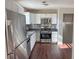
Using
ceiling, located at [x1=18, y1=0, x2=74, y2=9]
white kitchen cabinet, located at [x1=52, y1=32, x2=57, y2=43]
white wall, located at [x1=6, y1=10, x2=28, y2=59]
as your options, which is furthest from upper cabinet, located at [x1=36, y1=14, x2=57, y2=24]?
white wall, located at [x1=6, y1=10, x2=28, y2=59]

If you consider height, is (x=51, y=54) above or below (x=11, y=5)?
below

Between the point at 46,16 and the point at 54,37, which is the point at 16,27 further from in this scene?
the point at 46,16

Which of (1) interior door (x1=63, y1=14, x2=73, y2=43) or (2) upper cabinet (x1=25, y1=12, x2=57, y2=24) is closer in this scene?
(1) interior door (x1=63, y1=14, x2=73, y2=43)

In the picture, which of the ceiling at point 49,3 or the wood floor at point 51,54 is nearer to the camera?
the ceiling at point 49,3

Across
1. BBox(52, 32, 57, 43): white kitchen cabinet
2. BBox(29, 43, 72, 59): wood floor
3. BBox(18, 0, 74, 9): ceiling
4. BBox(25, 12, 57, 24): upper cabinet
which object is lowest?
BBox(29, 43, 72, 59): wood floor

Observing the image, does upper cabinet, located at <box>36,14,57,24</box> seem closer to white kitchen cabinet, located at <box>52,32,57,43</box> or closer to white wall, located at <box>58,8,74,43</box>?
white kitchen cabinet, located at <box>52,32,57,43</box>

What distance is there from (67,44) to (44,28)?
243 cm

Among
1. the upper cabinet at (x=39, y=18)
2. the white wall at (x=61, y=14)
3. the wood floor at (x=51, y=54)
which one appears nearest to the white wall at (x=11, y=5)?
the wood floor at (x=51, y=54)

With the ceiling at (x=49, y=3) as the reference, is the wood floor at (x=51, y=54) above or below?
below

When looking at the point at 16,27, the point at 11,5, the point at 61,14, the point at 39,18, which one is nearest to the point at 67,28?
the point at 61,14

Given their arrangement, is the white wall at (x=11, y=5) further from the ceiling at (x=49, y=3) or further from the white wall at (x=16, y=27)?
the ceiling at (x=49, y=3)
